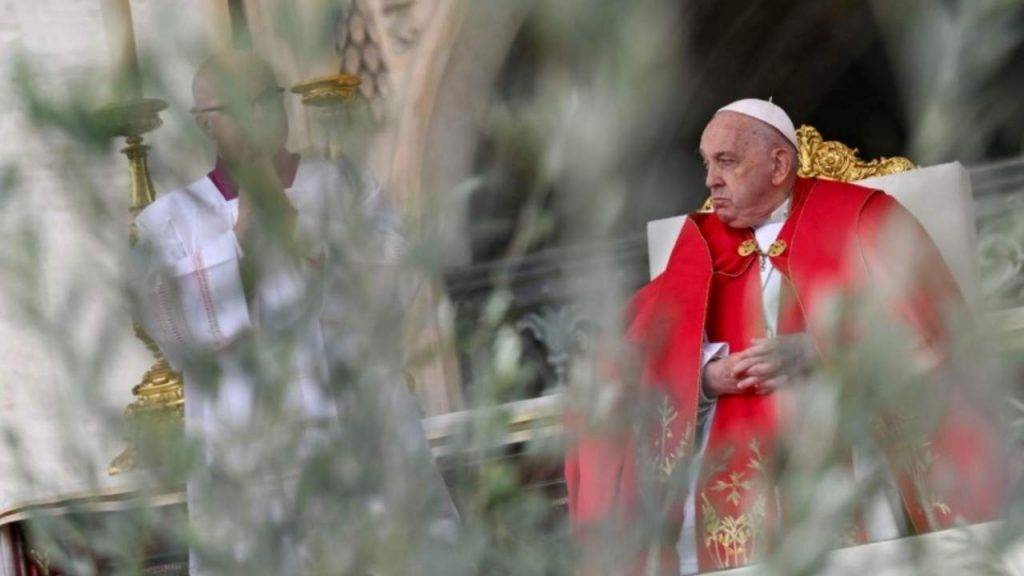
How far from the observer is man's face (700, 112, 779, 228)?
16.7 ft

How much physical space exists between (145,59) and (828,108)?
317 inches

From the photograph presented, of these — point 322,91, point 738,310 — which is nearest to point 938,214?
point 738,310

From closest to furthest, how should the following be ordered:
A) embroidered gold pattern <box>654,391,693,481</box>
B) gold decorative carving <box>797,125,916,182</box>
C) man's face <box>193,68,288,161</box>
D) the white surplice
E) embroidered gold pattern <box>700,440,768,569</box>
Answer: man's face <box>193,68,288,161</box> < the white surplice < embroidered gold pattern <box>654,391,693,481</box> < embroidered gold pattern <box>700,440,768,569</box> < gold decorative carving <box>797,125,916,182</box>

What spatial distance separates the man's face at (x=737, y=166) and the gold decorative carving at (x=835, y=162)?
989 millimetres

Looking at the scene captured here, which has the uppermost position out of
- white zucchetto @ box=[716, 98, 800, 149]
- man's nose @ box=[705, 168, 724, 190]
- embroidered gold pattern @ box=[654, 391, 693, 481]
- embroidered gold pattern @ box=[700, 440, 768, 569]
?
white zucchetto @ box=[716, 98, 800, 149]

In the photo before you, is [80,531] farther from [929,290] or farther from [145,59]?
[929,290]

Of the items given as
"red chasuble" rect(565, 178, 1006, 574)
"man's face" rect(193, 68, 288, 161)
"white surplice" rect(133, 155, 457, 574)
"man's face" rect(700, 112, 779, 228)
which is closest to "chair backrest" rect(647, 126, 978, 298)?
"red chasuble" rect(565, 178, 1006, 574)

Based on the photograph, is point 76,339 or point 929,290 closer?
point 76,339

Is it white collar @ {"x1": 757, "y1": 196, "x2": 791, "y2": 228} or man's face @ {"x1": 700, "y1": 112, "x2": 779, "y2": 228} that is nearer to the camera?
man's face @ {"x1": 700, "y1": 112, "x2": 779, "y2": 228}

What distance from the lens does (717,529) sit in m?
4.99

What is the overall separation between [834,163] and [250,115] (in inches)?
178

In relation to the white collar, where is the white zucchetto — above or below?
above

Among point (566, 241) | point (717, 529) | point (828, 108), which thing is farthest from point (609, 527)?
point (828, 108)

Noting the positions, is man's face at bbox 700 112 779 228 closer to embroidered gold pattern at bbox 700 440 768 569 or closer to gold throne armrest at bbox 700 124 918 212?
embroidered gold pattern at bbox 700 440 768 569
